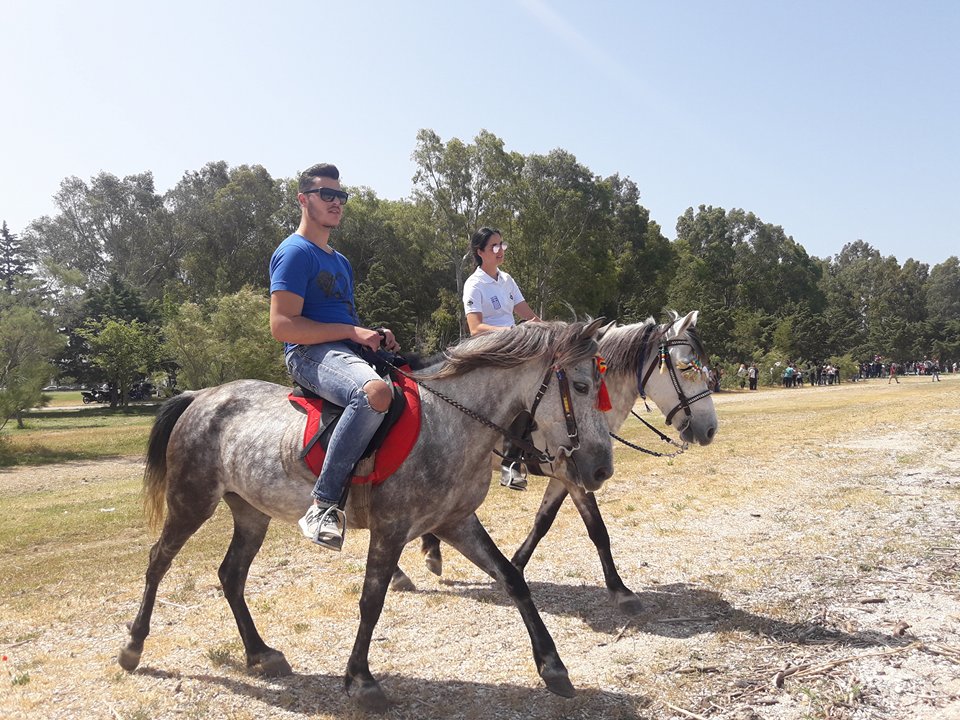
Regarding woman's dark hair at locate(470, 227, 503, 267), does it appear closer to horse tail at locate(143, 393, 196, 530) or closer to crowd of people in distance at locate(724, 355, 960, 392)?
horse tail at locate(143, 393, 196, 530)

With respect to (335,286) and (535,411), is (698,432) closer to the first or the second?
(535,411)

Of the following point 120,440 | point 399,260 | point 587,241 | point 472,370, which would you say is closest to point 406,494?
point 472,370

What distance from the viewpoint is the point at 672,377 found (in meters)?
6.34

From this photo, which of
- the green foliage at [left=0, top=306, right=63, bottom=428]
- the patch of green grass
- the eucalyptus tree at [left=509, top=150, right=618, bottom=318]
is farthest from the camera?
the eucalyptus tree at [left=509, top=150, right=618, bottom=318]

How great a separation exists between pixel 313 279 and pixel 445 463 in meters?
1.46

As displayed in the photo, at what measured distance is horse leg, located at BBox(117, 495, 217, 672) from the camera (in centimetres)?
488

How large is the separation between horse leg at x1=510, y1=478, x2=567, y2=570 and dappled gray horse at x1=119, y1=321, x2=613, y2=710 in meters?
2.05

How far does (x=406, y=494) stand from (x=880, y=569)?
5157 millimetres

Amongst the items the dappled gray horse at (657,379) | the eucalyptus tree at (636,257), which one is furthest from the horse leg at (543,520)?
the eucalyptus tree at (636,257)

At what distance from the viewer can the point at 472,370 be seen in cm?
440

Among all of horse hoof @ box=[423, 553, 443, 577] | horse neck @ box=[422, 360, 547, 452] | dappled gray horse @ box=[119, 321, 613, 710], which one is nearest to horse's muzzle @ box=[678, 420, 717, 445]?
dappled gray horse @ box=[119, 321, 613, 710]

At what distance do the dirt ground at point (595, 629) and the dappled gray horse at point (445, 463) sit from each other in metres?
0.37

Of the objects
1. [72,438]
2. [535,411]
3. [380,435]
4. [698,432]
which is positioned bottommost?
[72,438]

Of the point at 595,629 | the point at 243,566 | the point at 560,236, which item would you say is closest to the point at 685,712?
the point at 595,629
